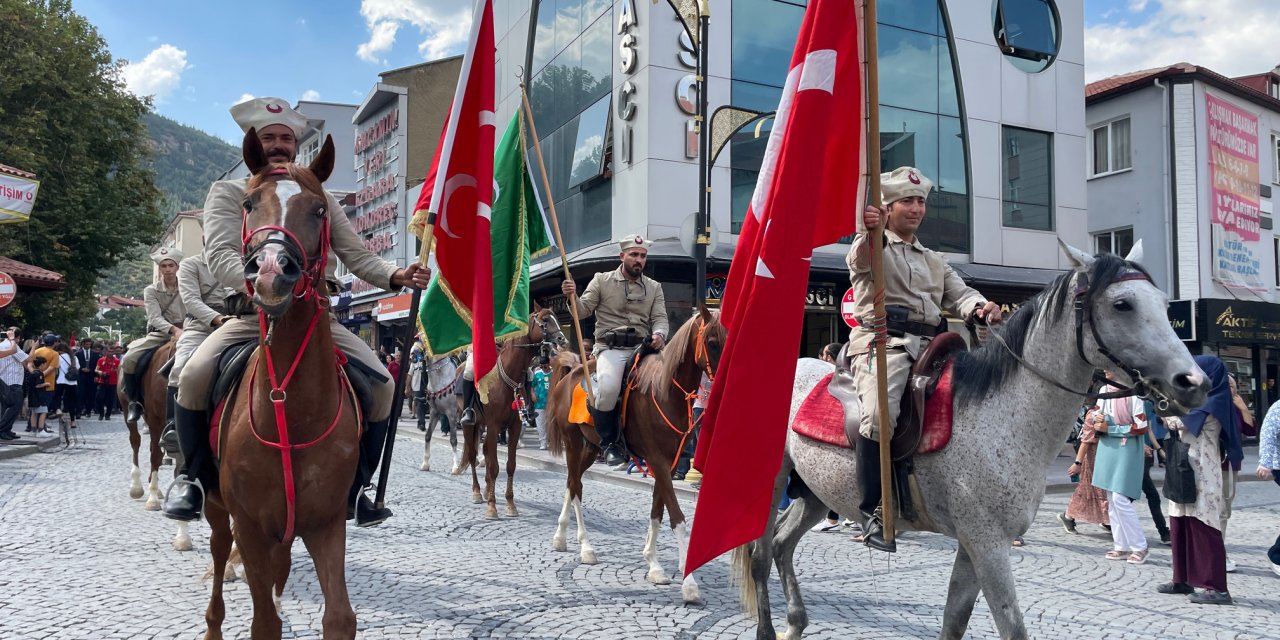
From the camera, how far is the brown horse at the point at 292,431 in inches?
140

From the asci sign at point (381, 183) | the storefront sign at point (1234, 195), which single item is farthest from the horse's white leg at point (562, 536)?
the asci sign at point (381, 183)

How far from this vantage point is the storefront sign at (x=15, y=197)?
51.7 ft

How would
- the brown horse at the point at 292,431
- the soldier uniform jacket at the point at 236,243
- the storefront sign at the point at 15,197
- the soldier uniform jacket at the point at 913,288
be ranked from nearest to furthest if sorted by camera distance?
the brown horse at the point at 292,431 → the soldier uniform jacket at the point at 236,243 → the soldier uniform jacket at the point at 913,288 → the storefront sign at the point at 15,197

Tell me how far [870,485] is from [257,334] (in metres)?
3.27

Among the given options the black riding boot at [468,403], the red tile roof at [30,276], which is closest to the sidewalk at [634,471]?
the black riding boot at [468,403]

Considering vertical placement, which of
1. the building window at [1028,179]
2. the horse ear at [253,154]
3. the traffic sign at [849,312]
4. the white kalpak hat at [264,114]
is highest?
the building window at [1028,179]

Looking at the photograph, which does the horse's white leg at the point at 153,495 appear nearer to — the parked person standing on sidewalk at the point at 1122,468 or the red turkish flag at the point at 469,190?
the red turkish flag at the point at 469,190

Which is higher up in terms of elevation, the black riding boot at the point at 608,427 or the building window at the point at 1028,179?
the building window at the point at 1028,179

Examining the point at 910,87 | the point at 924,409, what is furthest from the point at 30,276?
the point at 924,409

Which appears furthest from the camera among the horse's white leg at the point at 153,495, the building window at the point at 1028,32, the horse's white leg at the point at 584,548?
the building window at the point at 1028,32

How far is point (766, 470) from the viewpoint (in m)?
3.86

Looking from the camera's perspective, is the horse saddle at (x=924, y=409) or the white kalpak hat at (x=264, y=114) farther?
the white kalpak hat at (x=264, y=114)

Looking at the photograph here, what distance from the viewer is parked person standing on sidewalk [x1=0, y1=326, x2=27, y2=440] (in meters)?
16.1

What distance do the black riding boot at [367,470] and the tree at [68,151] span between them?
2918cm
